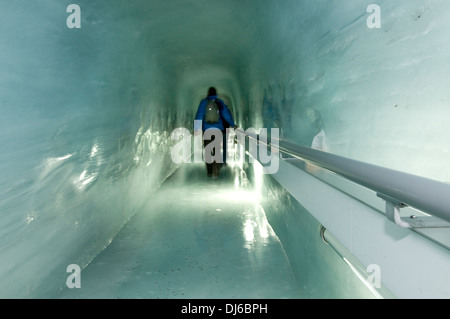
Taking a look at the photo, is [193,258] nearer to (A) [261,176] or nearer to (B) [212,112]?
(A) [261,176]

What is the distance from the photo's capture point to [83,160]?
292 cm

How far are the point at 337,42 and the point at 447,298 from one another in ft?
5.24

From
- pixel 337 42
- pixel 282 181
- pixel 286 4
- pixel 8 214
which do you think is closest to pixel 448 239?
pixel 337 42

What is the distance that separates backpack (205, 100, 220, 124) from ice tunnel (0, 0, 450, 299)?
1553 mm

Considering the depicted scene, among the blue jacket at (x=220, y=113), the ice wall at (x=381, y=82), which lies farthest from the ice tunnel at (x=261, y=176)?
the blue jacket at (x=220, y=113)

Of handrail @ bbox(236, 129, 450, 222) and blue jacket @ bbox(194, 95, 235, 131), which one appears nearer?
handrail @ bbox(236, 129, 450, 222)

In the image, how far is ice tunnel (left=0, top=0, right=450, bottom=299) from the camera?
1218mm

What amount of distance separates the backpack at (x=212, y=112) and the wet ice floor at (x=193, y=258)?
201 centimetres

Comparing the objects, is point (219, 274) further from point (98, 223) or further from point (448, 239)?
point (448, 239)

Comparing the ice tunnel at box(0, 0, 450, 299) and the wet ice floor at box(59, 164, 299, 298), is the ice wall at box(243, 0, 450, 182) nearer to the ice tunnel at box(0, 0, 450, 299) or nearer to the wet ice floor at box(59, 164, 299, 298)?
the ice tunnel at box(0, 0, 450, 299)

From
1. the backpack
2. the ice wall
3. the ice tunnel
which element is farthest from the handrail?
the backpack

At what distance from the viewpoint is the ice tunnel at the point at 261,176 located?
122cm

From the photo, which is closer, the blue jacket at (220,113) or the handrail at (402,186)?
the handrail at (402,186)

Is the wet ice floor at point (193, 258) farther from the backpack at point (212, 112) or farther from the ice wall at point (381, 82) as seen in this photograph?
the backpack at point (212, 112)
